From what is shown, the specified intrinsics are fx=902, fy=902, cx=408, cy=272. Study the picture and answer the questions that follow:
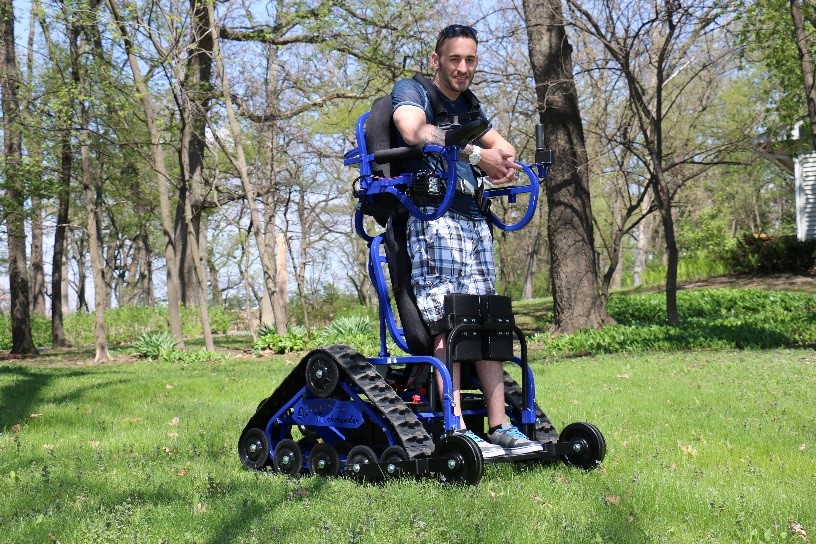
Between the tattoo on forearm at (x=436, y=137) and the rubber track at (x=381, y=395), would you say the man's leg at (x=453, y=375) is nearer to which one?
the rubber track at (x=381, y=395)

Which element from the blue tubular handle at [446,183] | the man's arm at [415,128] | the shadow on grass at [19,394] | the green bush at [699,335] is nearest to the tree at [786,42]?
the green bush at [699,335]

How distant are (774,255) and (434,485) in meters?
22.9

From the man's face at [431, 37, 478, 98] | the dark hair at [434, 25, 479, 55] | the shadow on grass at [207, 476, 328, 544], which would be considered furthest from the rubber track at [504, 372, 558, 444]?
the dark hair at [434, 25, 479, 55]

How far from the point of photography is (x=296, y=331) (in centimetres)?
1688

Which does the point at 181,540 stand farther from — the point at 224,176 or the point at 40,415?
the point at 224,176

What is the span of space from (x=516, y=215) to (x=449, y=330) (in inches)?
1330

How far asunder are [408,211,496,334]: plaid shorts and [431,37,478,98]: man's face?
0.66m

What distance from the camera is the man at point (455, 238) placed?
14.2 feet

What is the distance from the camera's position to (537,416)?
4.78 metres

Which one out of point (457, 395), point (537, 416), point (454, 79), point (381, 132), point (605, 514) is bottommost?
point (605, 514)

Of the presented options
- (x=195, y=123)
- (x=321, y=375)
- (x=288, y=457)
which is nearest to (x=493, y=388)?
(x=321, y=375)

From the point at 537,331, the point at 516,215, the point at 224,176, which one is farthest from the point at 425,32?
the point at 516,215

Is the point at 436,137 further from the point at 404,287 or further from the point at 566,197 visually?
the point at 566,197

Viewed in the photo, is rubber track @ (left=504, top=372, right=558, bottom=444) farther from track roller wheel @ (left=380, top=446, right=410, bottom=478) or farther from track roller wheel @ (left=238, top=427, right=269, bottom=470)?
track roller wheel @ (left=238, top=427, right=269, bottom=470)
